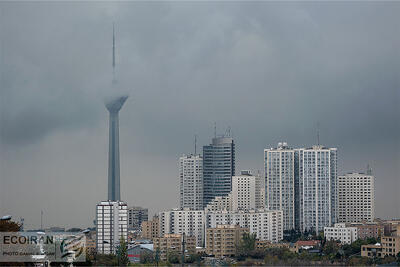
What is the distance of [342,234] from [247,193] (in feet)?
15.3

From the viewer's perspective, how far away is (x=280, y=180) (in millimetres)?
22719

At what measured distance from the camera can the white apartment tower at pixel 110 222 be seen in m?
18.4

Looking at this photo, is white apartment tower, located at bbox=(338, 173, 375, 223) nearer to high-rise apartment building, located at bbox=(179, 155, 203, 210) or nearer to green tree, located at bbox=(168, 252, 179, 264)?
high-rise apartment building, located at bbox=(179, 155, 203, 210)

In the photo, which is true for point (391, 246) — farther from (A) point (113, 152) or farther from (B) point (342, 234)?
(A) point (113, 152)

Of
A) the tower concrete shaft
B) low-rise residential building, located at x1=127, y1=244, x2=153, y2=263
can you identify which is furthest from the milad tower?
low-rise residential building, located at x1=127, y1=244, x2=153, y2=263

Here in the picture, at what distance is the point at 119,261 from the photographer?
11750 millimetres

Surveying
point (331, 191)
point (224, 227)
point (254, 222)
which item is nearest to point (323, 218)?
point (331, 191)

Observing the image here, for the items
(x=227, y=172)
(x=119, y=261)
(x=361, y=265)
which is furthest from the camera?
(x=227, y=172)

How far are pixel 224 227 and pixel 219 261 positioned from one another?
6.37 feet

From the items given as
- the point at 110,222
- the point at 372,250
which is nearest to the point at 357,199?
the point at 372,250

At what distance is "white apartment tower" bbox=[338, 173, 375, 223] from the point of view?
74.1ft

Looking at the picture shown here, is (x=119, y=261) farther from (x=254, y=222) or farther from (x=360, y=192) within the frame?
(x=360, y=192)

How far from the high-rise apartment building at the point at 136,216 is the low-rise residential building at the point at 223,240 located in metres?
7.06

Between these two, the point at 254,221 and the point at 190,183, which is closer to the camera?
the point at 254,221
